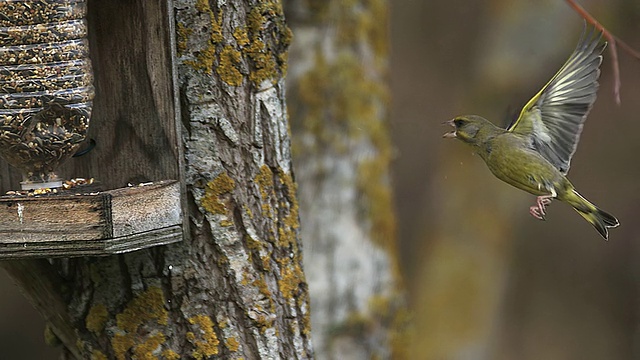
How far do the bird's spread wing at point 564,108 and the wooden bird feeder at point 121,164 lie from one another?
121 cm

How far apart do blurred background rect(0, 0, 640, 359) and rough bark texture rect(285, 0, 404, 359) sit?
1.91m

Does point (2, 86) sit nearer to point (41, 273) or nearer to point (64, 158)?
point (64, 158)

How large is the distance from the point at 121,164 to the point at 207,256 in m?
0.36

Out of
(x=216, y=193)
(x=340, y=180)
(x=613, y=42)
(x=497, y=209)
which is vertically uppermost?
(x=613, y=42)

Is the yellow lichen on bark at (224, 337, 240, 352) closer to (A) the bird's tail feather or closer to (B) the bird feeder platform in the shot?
(B) the bird feeder platform

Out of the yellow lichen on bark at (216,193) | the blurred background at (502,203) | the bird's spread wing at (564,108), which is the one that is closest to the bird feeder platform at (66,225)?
the yellow lichen on bark at (216,193)

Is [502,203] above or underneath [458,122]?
underneath

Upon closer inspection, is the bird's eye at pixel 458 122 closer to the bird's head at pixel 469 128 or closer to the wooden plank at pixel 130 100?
the bird's head at pixel 469 128

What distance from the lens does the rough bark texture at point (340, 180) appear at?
5.07 metres

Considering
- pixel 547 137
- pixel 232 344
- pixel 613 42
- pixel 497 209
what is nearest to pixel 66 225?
pixel 232 344

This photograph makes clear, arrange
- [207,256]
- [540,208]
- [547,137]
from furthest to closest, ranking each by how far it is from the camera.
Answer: [547,137]
[540,208]
[207,256]

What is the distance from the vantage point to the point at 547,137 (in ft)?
10.2

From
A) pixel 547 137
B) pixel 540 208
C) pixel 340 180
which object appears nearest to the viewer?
pixel 540 208

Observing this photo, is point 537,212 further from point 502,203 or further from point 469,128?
point 502,203
